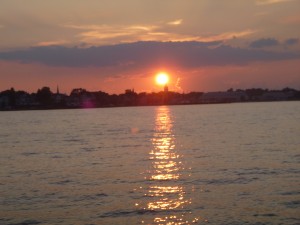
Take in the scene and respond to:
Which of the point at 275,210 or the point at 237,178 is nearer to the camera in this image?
the point at 275,210

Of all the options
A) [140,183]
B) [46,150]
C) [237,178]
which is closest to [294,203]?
[237,178]

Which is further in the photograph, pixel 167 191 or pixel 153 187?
pixel 153 187

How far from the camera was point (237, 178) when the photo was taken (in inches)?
1298

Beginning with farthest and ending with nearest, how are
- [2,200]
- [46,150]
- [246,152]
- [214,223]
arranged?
1. [46,150]
2. [246,152]
3. [2,200]
4. [214,223]

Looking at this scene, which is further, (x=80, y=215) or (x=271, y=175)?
(x=271, y=175)

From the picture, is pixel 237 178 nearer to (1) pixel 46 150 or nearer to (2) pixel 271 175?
(2) pixel 271 175

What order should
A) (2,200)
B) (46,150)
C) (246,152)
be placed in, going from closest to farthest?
(2,200) → (246,152) → (46,150)

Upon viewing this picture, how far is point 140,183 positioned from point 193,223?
1038 cm

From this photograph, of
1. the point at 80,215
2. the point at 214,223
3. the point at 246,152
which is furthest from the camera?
the point at 246,152

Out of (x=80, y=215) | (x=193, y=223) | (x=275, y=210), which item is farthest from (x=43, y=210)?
(x=275, y=210)

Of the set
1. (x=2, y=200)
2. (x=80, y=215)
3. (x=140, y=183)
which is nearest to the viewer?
(x=80, y=215)

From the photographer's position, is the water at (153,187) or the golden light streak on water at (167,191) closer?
the golden light streak on water at (167,191)

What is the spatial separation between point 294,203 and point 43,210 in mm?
12774

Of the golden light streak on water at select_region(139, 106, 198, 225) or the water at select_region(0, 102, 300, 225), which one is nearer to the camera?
the golden light streak on water at select_region(139, 106, 198, 225)
